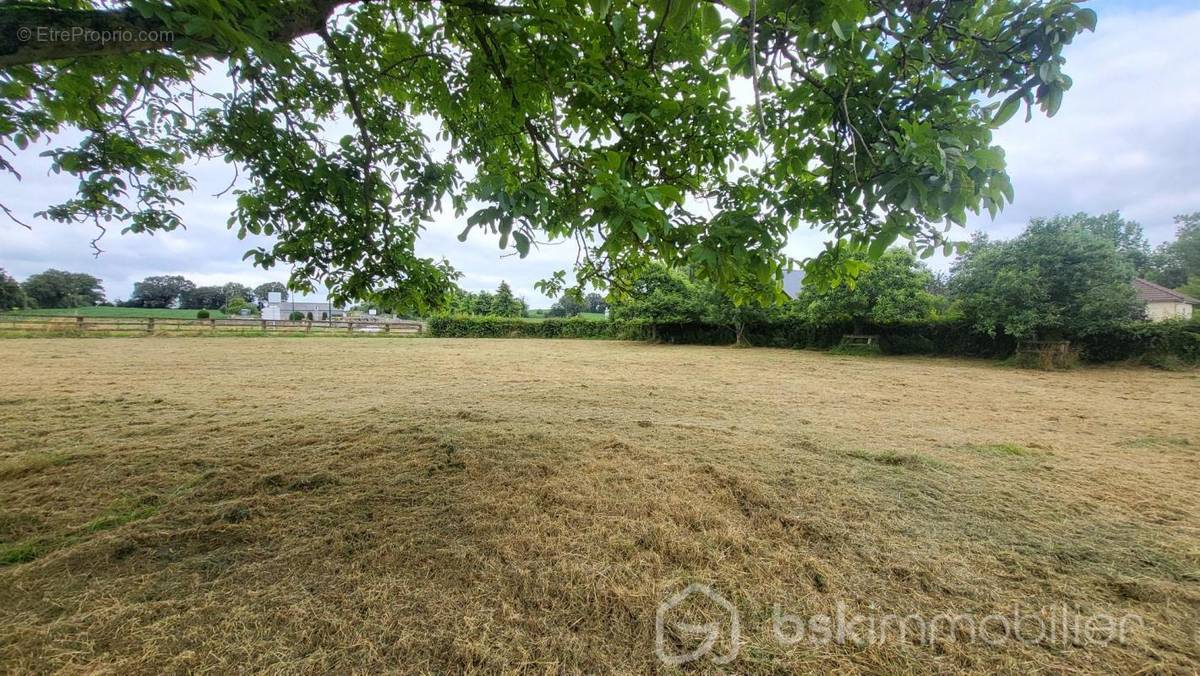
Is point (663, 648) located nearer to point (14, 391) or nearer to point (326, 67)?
point (326, 67)

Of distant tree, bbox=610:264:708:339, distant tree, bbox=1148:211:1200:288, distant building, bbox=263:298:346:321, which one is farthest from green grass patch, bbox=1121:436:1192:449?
distant building, bbox=263:298:346:321

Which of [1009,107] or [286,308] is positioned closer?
[1009,107]

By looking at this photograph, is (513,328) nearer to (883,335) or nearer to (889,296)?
(883,335)

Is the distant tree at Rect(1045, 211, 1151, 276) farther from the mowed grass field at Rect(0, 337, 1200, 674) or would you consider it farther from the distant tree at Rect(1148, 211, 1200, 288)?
the mowed grass field at Rect(0, 337, 1200, 674)

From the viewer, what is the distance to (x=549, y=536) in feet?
8.35

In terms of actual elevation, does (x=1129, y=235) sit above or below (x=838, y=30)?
above

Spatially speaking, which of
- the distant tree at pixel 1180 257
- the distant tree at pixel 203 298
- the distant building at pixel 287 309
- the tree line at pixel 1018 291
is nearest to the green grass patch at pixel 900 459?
the tree line at pixel 1018 291

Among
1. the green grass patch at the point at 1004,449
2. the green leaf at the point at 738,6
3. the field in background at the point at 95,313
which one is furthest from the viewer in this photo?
the field in background at the point at 95,313

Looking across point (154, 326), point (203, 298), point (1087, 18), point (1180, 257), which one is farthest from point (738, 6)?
point (203, 298)

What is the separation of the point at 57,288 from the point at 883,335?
58.9m

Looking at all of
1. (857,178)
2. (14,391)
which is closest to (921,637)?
(857,178)

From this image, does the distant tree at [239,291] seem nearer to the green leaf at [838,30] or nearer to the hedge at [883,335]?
the hedge at [883,335]

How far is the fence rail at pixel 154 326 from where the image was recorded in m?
19.6

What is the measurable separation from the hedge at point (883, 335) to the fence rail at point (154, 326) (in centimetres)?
797
